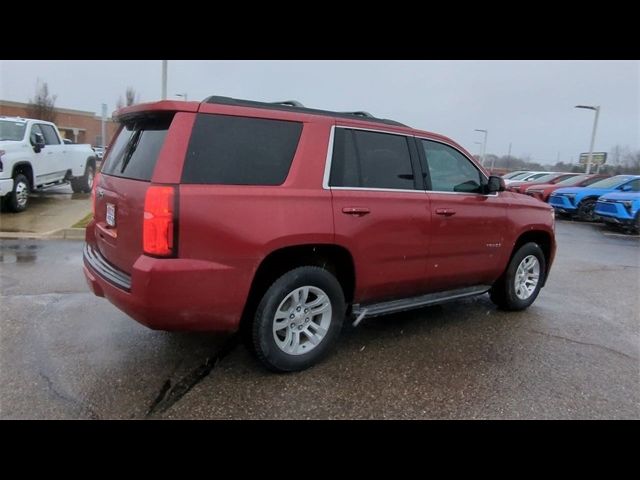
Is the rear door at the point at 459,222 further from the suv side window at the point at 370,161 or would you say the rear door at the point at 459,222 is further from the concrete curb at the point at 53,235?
the concrete curb at the point at 53,235

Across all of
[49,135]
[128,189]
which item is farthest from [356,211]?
[49,135]

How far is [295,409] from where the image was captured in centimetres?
283

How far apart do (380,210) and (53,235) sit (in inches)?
263

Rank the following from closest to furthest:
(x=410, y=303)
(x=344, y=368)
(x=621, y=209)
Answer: (x=344, y=368) < (x=410, y=303) < (x=621, y=209)

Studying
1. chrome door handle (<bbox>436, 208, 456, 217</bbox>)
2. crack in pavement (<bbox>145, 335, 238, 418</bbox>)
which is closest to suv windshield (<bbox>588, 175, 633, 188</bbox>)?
chrome door handle (<bbox>436, 208, 456, 217</bbox>)

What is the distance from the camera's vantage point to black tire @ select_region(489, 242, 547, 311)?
15.7ft

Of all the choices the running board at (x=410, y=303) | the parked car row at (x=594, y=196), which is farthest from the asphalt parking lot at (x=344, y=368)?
the parked car row at (x=594, y=196)

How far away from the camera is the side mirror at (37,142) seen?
32.7 ft

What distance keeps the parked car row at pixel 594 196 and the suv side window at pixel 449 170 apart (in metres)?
7.17

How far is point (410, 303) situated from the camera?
12.7ft

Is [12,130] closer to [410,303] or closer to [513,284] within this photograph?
[410,303]

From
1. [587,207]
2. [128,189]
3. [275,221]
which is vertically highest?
[128,189]
